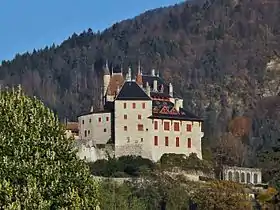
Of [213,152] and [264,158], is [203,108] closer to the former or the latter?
[213,152]

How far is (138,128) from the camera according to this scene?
3093 inches

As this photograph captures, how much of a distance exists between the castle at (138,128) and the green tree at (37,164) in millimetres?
38782

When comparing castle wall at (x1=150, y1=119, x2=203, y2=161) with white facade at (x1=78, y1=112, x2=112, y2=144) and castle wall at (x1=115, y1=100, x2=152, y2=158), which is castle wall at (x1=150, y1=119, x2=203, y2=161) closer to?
castle wall at (x1=115, y1=100, x2=152, y2=158)

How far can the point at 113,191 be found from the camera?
67.9 meters

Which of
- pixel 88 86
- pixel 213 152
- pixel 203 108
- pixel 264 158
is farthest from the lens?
pixel 88 86

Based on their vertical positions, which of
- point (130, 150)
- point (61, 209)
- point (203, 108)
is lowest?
point (61, 209)

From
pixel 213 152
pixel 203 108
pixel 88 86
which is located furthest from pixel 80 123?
pixel 88 86

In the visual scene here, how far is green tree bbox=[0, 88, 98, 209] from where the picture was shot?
113 feet

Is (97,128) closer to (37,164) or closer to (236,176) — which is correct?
(236,176)

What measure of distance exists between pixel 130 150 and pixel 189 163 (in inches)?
181

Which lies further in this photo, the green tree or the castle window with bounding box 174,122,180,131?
the castle window with bounding box 174,122,180,131

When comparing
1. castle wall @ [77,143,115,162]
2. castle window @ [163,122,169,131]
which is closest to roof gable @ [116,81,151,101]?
castle window @ [163,122,169,131]

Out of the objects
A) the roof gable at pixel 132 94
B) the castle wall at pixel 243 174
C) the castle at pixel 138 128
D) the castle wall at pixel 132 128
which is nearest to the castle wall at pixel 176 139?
the castle at pixel 138 128

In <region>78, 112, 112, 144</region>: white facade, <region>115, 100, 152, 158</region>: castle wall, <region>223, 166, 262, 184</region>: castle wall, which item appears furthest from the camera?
<region>223, 166, 262, 184</region>: castle wall
